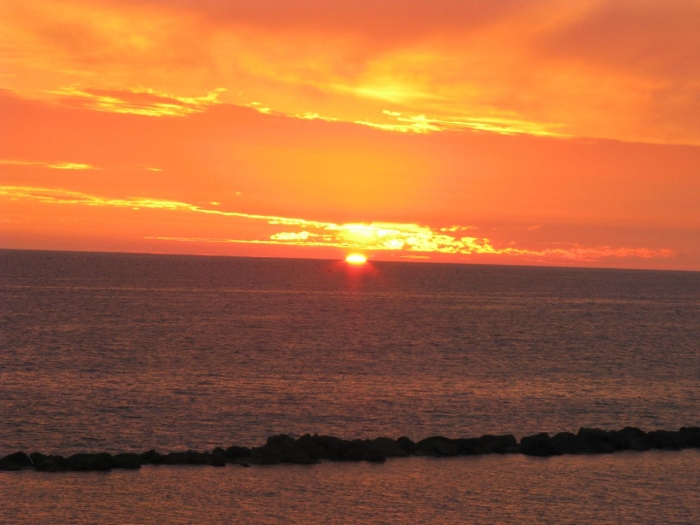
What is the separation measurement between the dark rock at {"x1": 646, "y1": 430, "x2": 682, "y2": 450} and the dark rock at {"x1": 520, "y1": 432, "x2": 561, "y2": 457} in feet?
16.8

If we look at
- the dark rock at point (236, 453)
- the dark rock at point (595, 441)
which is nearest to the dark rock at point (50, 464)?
the dark rock at point (236, 453)

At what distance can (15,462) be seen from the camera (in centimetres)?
3309

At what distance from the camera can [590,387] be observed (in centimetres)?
5969

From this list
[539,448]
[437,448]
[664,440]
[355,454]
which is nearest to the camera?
[355,454]

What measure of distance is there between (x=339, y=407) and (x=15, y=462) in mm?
20757

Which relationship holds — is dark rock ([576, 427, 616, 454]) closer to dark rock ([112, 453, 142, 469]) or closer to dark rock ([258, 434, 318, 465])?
dark rock ([258, 434, 318, 465])

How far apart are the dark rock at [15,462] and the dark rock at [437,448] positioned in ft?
53.8

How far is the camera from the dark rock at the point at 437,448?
36.3m

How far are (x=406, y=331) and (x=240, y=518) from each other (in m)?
76.6

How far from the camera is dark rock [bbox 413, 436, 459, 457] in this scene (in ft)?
119

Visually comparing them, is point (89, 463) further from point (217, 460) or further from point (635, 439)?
point (635, 439)

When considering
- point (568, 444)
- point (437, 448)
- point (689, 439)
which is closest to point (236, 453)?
point (437, 448)

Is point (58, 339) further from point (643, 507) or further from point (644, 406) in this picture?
point (643, 507)

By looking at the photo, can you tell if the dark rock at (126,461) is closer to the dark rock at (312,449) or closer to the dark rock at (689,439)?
the dark rock at (312,449)
